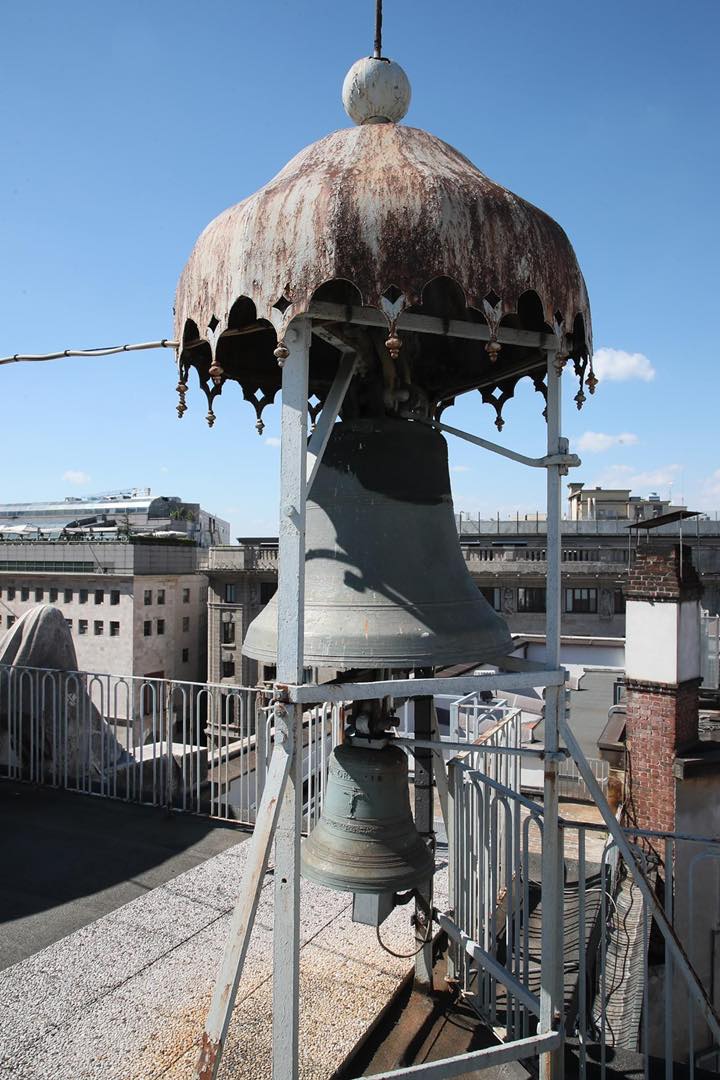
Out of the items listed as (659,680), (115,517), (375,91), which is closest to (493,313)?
(375,91)

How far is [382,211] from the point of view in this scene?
2676mm

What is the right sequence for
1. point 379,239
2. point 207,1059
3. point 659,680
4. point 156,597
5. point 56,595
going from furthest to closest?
point 56,595, point 156,597, point 659,680, point 379,239, point 207,1059

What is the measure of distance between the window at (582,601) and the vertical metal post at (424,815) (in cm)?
4446

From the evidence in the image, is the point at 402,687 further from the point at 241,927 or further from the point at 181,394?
the point at 181,394

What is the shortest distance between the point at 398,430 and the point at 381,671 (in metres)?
1.26

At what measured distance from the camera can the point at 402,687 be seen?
2.97m

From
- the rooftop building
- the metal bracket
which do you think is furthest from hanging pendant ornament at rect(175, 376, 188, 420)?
the rooftop building

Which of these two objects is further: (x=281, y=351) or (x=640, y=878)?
(x=640, y=878)

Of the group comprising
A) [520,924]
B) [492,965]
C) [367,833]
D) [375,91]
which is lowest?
[520,924]

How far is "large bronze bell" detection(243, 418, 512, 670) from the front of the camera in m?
3.09

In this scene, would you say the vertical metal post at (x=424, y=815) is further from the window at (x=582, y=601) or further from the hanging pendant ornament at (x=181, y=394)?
the window at (x=582, y=601)

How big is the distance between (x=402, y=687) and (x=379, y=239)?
1754mm

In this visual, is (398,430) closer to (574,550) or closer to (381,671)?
(381,671)

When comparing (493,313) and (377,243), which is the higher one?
(377,243)
